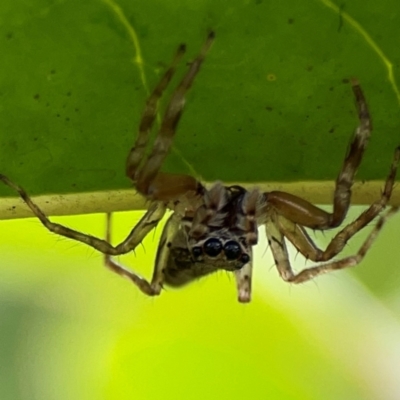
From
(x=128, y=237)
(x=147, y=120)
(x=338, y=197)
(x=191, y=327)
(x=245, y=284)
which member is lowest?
(x=191, y=327)

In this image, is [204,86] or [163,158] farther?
[163,158]

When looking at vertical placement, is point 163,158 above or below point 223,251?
above

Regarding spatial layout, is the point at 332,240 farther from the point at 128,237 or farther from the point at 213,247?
the point at 128,237

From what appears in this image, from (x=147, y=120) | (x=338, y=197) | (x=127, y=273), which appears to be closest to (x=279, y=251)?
(x=127, y=273)

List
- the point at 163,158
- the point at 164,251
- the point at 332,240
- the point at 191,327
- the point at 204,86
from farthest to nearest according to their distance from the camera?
the point at 191,327, the point at 164,251, the point at 332,240, the point at 163,158, the point at 204,86

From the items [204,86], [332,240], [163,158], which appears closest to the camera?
[204,86]

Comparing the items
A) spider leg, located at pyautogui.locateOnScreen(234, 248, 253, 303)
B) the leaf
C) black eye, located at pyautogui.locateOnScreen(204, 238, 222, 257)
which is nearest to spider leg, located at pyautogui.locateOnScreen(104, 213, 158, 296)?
spider leg, located at pyautogui.locateOnScreen(234, 248, 253, 303)
